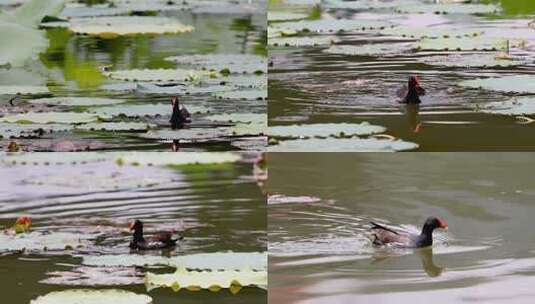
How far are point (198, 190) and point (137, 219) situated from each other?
0.40 meters

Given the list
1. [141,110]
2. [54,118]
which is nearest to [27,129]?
[54,118]

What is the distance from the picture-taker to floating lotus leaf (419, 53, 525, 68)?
568 cm

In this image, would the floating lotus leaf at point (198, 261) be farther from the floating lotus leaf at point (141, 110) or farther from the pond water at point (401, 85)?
the floating lotus leaf at point (141, 110)

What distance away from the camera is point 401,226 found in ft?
13.4

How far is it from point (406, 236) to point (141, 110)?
4.47 ft

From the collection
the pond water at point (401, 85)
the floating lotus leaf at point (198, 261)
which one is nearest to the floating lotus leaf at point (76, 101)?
the pond water at point (401, 85)

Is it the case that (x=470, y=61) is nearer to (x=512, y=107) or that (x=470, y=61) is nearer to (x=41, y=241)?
(x=512, y=107)

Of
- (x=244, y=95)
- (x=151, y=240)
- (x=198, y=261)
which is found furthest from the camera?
(x=244, y=95)

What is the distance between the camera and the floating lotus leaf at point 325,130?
4.49 meters

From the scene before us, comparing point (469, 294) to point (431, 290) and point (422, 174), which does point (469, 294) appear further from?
point (422, 174)

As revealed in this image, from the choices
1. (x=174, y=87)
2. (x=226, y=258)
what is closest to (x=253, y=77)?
(x=174, y=87)

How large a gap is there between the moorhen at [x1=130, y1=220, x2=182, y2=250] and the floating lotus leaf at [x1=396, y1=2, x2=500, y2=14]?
3753 millimetres

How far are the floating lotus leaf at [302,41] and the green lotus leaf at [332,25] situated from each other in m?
0.25

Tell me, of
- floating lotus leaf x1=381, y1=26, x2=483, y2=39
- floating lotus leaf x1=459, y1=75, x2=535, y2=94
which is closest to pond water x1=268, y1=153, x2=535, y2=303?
floating lotus leaf x1=459, y1=75, x2=535, y2=94
